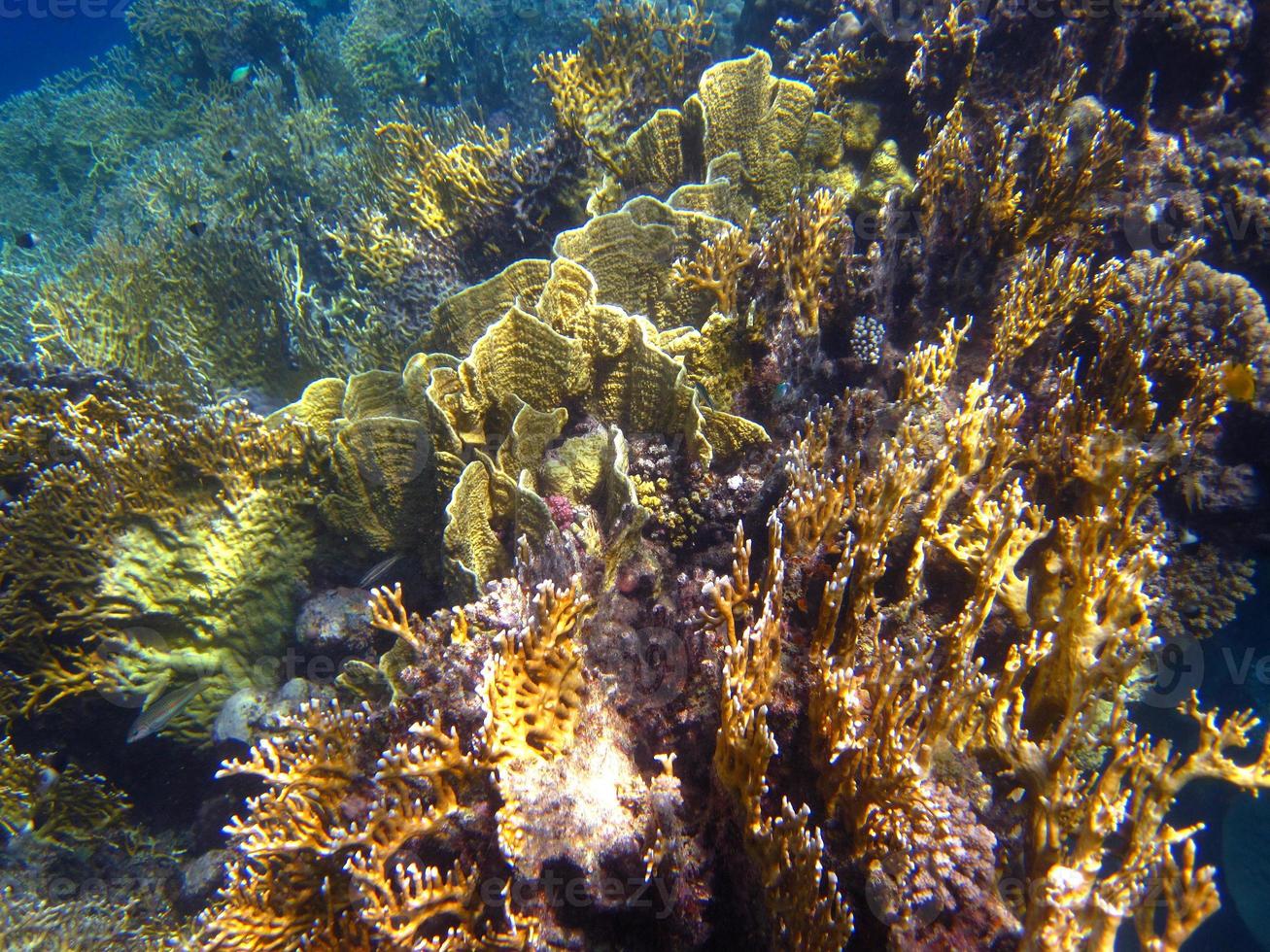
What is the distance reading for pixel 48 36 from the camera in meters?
55.2

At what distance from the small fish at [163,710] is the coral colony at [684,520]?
1.1 inches

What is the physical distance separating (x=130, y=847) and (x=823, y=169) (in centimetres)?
819

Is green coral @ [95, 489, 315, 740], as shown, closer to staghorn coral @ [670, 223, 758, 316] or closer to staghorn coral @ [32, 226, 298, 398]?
staghorn coral @ [32, 226, 298, 398]

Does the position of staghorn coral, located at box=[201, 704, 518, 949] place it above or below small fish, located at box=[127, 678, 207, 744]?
below

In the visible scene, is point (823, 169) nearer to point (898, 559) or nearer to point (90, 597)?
point (898, 559)

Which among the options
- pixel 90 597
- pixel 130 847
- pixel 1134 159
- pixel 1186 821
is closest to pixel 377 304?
pixel 90 597

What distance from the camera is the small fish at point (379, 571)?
13.4 ft

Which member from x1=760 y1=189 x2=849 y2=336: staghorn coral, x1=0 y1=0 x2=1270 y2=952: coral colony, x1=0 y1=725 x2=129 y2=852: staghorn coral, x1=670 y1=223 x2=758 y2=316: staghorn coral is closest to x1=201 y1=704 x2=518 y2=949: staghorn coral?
x1=0 y1=0 x2=1270 y2=952: coral colony

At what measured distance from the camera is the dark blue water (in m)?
51.6

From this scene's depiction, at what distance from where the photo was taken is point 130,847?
4684mm

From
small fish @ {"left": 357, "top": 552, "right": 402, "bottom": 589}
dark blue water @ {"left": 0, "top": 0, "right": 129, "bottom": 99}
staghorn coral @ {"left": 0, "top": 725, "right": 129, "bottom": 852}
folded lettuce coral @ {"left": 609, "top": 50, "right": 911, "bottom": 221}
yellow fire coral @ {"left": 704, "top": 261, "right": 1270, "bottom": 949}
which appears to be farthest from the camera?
dark blue water @ {"left": 0, "top": 0, "right": 129, "bottom": 99}

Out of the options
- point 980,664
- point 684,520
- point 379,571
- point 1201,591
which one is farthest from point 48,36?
point 1201,591

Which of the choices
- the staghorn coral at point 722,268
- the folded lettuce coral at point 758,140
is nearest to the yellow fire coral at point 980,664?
the staghorn coral at point 722,268

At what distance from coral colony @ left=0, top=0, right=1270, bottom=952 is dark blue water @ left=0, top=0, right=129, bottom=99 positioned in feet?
231
